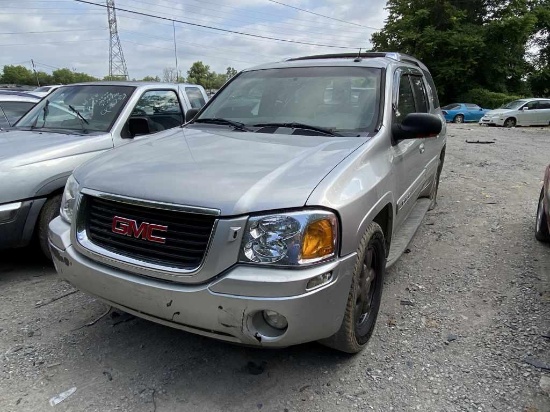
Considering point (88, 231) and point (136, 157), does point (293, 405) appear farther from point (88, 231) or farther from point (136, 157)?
point (136, 157)

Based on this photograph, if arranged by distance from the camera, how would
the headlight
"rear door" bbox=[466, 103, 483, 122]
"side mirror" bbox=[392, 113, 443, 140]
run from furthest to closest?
"rear door" bbox=[466, 103, 483, 122] → "side mirror" bbox=[392, 113, 443, 140] → the headlight

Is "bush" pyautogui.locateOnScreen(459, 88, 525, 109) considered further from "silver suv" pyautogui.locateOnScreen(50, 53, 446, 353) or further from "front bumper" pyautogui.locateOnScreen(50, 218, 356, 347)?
"front bumper" pyautogui.locateOnScreen(50, 218, 356, 347)

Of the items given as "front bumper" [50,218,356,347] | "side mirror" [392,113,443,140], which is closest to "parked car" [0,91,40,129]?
"front bumper" [50,218,356,347]

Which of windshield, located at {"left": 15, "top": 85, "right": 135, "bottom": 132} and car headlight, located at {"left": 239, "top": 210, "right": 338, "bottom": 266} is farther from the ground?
windshield, located at {"left": 15, "top": 85, "right": 135, "bottom": 132}

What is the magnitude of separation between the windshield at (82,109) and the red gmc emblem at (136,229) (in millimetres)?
2434

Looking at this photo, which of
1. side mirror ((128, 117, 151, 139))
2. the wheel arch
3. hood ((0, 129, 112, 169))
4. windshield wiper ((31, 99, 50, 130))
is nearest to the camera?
the wheel arch

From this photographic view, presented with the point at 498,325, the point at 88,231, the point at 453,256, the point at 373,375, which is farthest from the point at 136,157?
the point at 453,256

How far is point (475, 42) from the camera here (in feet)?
107

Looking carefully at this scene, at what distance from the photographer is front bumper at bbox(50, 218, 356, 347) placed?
2.08m

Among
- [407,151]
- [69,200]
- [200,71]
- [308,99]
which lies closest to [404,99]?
[407,151]

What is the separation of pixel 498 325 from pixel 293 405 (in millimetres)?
1687

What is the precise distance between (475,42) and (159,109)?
3339 centimetres

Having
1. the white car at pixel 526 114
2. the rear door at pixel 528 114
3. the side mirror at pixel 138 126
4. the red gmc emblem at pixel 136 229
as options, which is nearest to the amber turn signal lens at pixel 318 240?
the red gmc emblem at pixel 136 229

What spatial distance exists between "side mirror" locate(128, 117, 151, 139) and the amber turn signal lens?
301 cm
